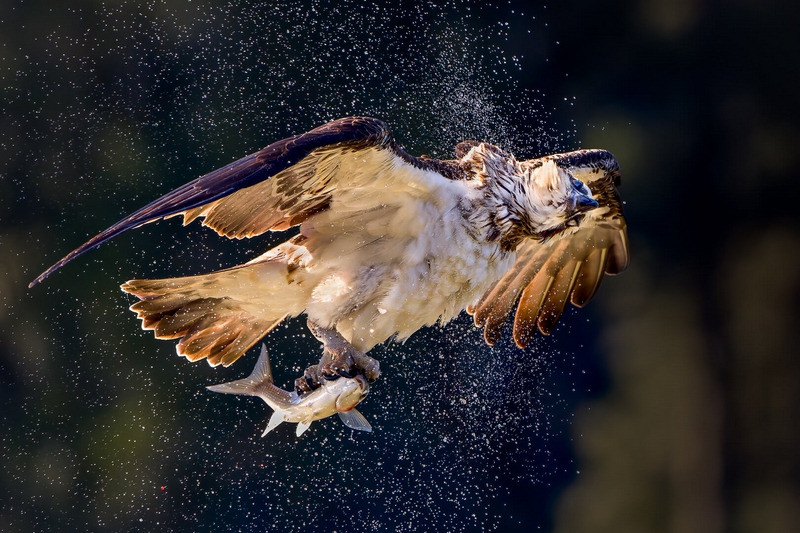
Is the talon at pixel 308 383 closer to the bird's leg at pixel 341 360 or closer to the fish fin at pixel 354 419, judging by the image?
the bird's leg at pixel 341 360

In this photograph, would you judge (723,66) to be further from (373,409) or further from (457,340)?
(373,409)

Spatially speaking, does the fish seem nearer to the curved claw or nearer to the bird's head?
the curved claw

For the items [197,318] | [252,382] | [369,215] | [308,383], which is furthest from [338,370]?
[197,318]

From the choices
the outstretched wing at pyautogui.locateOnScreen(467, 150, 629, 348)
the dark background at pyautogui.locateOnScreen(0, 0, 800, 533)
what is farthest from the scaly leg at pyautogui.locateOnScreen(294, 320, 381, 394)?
the dark background at pyautogui.locateOnScreen(0, 0, 800, 533)

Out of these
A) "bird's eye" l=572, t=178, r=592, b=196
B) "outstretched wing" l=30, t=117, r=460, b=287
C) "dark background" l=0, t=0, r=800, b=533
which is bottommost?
"dark background" l=0, t=0, r=800, b=533

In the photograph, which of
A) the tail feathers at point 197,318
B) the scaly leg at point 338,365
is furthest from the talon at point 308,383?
the tail feathers at point 197,318

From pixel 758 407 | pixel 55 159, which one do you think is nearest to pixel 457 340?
pixel 758 407
